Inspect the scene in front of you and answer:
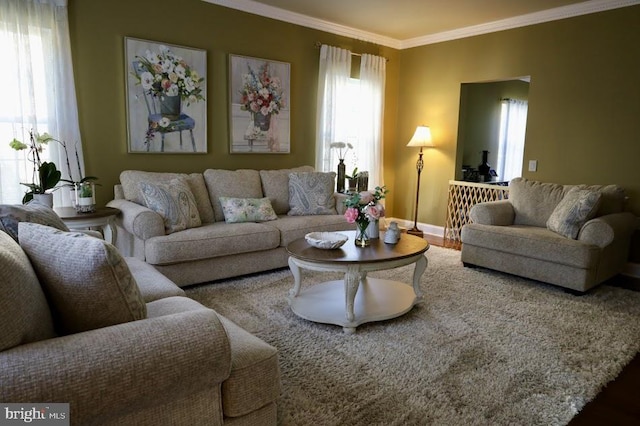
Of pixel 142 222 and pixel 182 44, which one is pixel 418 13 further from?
pixel 142 222

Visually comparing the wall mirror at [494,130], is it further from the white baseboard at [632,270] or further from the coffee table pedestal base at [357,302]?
the coffee table pedestal base at [357,302]

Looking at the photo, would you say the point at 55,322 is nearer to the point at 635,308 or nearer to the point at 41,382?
the point at 41,382

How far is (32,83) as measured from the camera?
3.47m

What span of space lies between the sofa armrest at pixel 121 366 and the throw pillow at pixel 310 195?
3.13 m

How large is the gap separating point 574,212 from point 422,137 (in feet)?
7.63

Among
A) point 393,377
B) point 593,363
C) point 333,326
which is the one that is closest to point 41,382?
point 393,377

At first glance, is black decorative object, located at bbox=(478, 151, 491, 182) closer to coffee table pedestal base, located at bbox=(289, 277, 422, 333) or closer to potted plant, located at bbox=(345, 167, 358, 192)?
potted plant, located at bbox=(345, 167, 358, 192)

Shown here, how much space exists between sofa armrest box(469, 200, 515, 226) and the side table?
3.37 metres

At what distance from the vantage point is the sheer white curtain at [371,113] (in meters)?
5.68

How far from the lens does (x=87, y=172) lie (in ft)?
12.6

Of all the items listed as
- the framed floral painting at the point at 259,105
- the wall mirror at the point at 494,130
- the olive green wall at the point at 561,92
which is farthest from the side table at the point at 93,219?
the wall mirror at the point at 494,130

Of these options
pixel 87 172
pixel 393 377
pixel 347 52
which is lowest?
pixel 393 377

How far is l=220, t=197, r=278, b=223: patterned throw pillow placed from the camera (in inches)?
158

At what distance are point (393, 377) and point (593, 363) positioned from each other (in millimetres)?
1214
